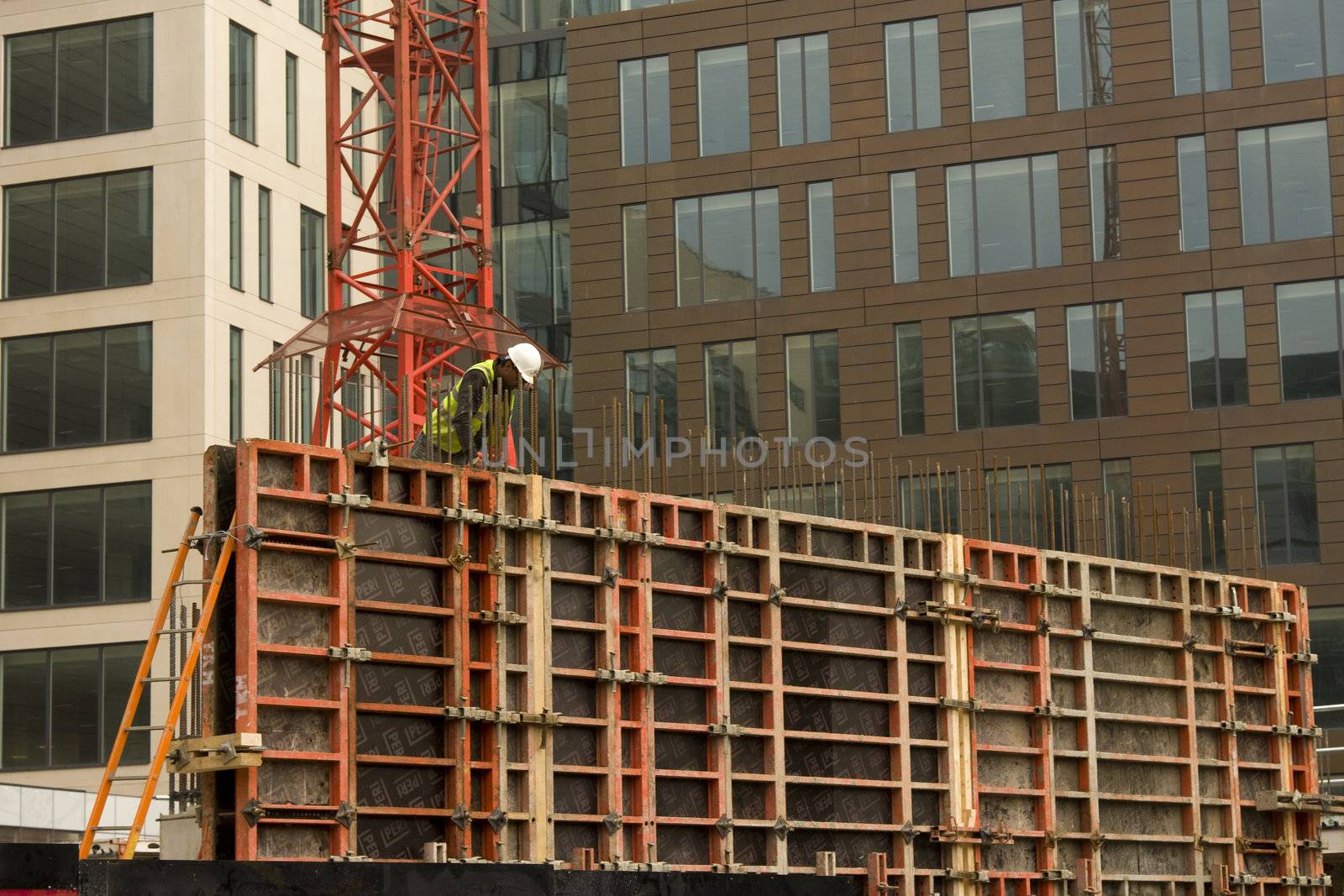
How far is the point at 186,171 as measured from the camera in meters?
52.5

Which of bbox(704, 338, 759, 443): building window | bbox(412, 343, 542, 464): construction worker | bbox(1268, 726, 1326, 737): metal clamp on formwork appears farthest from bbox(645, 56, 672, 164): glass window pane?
bbox(412, 343, 542, 464): construction worker

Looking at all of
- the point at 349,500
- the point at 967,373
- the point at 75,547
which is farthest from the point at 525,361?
the point at 967,373

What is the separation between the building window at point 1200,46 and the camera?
53688 mm

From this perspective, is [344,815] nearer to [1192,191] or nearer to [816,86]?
[1192,191]

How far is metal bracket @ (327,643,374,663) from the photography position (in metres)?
14.8

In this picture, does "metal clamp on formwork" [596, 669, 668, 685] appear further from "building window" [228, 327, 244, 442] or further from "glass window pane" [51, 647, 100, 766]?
"building window" [228, 327, 244, 442]

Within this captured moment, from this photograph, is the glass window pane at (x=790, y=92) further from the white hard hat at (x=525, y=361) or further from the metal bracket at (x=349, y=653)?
Result: the metal bracket at (x=349, y=653)

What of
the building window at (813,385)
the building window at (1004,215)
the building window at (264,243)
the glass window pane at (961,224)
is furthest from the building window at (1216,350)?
the building window at (264,243)

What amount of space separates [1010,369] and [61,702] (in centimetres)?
2592

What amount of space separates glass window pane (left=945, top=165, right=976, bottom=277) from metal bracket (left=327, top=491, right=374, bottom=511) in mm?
41964

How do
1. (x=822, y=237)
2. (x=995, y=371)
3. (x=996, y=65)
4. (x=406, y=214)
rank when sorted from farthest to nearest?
(x=822, y=237)
(x=996, y=65)
(x=995, y=371)
(x=406, y=214)

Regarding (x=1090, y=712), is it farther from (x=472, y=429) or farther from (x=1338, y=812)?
(x=472, y=429)

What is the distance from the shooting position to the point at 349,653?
1484cm

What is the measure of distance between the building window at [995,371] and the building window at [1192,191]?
14.9 feet
